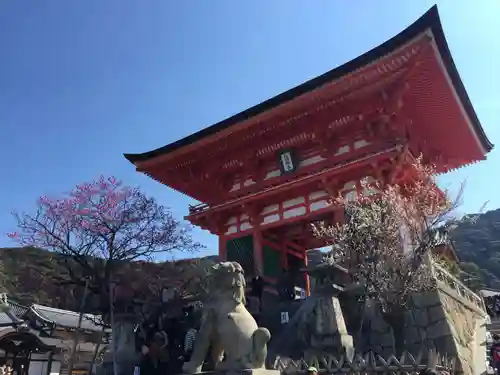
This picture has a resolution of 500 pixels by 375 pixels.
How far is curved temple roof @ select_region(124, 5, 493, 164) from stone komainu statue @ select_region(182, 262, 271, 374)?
7.66 m

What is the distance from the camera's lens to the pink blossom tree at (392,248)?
8.84m

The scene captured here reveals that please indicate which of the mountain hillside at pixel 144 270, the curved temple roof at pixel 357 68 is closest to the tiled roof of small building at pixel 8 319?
the mountain hillside at pixel 144 270

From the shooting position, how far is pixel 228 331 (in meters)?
6.43

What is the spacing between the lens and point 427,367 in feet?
20.4

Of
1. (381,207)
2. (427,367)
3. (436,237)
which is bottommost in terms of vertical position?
(427,367)

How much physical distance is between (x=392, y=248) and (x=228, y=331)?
4.52m

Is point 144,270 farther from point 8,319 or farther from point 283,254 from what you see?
point 8,319

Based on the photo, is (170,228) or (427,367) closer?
(427,367)

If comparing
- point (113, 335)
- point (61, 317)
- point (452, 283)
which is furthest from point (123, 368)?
point (61, 317)

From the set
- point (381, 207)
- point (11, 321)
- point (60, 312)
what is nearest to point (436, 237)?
point (381, 207)

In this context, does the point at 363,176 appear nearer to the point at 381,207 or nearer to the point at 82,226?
the point at 381,207

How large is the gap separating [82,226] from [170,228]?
2.91m

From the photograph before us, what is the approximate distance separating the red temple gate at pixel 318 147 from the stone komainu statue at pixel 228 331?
695 centimetres

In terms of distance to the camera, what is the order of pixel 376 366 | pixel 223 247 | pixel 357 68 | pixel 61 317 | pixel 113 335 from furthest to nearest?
pixel 61 317, pixel 223 247, pixel 357 68, pixel 113 335, pixel 376 366
